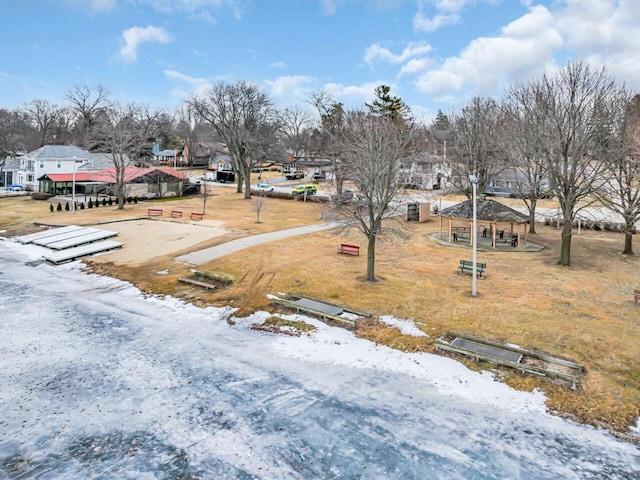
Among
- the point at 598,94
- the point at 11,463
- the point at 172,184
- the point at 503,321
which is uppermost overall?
the point at 598,94

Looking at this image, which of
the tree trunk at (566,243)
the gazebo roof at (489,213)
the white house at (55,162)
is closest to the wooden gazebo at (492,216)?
the gazebo roof at (489,213)

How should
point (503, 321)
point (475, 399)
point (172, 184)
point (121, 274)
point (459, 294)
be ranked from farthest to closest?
point (172, 184) < point (121, 274) < point (459, 294) < point (503, 321) < point (475, 399)

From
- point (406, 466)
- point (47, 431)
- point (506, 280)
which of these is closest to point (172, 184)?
point (506, 280)

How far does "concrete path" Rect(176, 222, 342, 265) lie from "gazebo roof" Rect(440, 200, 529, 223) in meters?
9.78

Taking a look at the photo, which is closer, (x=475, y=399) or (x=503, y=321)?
(x=475, y=399)

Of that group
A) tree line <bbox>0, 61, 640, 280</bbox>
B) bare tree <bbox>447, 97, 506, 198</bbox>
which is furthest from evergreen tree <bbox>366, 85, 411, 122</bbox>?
bare tree <bbox>447, 97, 506, 198</bbox>

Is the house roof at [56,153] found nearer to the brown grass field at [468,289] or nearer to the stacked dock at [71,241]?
the brown grass field at [468,289]

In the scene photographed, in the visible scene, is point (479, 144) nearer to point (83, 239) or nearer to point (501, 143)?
point (501, 143)

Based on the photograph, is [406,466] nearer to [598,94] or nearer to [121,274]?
[121,274]

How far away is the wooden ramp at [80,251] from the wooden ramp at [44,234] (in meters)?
4.92

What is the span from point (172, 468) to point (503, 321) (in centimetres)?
1193

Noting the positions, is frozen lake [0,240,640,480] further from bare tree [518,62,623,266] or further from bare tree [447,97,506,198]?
bare tree [447,97,506,198]

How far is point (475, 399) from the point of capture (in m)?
10.9

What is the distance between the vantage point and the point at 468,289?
19.5 metres
